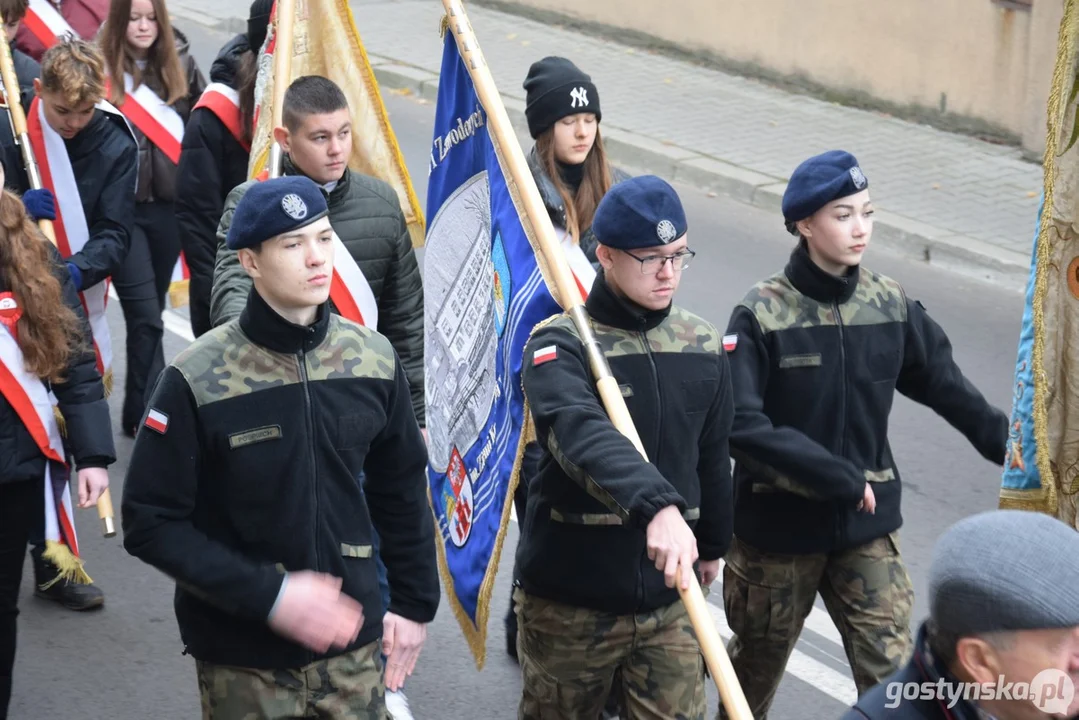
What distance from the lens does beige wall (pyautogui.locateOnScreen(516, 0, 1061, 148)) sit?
12.5m

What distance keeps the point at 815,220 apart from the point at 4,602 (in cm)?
279

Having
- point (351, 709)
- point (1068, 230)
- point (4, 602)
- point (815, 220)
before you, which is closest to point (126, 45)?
point (4, 602)

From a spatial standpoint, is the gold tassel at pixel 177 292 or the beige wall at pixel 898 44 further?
the beige wall at pixel 898 44

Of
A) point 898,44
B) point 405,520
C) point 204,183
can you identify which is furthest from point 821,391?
point 898,44

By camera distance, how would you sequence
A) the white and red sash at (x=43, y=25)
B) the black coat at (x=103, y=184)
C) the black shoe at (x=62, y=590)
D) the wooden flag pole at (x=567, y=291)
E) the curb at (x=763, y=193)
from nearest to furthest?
the wooden flag pole at (x=567, y=291) < the black shoe at (x=62, y=590) < the black coat at (x=103, y=184) < the white and red sash at (x=43, y=25) < the curb at (x=763, y=193)

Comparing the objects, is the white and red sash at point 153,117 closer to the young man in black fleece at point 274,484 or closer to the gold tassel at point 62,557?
the gold tassel at point 62,557

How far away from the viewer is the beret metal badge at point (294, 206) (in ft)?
12.9

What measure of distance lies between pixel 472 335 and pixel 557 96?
1.34 meters

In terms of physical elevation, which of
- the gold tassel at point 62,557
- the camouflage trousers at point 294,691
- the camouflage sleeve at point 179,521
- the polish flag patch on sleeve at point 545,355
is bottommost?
the gold tassel at point 62,557

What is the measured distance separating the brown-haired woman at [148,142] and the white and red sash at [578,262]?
2524 millimetres

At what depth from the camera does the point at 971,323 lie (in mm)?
9648

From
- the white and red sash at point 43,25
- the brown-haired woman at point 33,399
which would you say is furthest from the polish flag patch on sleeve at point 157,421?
the white and red sash at point 43,25

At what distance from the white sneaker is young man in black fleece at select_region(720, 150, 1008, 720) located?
54.3 inches

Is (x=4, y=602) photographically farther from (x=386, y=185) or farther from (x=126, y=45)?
(x=126, y=45)
